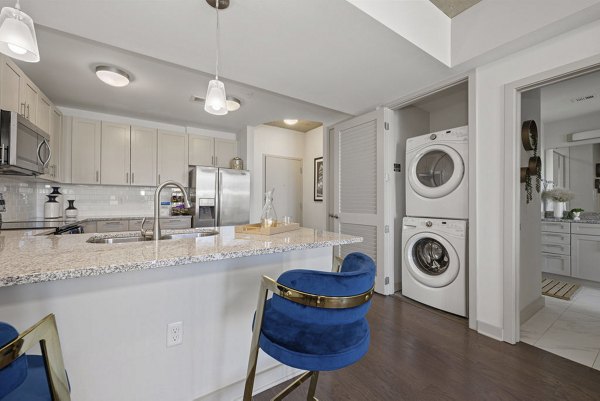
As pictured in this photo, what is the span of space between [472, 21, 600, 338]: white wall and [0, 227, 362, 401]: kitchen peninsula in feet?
5.44

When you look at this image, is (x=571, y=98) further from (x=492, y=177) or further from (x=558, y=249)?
(x=492, y=177)

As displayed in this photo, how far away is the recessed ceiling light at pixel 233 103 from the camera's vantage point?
3.16 metres

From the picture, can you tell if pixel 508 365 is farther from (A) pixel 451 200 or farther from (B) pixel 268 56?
(B) pixel 268 56

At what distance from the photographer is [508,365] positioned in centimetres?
180

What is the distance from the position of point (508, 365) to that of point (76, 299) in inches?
102

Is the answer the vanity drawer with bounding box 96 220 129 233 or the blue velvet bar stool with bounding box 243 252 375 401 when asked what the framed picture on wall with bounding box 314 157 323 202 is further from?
the blue velvet bar stool with bounding box 243 252 375 401

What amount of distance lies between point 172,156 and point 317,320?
3963 millimetres

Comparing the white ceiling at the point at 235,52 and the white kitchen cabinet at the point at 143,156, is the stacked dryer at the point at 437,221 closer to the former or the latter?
the white ceiling at the point at 235,52

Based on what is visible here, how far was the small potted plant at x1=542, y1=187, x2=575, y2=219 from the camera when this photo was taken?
3.73m

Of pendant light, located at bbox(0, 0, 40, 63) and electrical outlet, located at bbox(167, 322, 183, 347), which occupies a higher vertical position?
pendant light, located at bbox(0, 0, 40, 63)

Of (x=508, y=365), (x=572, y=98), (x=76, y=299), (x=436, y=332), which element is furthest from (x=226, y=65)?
(x=572, y=98)

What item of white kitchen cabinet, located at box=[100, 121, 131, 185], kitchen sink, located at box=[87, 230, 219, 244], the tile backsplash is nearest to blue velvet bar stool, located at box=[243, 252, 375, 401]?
kitchen sink, located at box=[87, 230, 219, 244]

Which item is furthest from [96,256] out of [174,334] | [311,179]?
[311,179]

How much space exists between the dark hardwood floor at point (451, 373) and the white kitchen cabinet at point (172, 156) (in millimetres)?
3501
